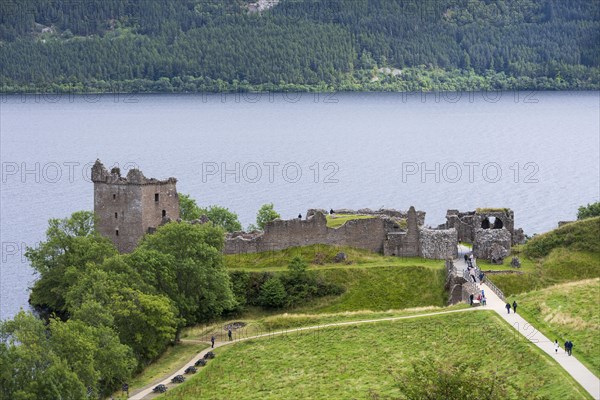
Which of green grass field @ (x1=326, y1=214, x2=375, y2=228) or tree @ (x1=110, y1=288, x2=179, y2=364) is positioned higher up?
green grass field @ (x1=326, y1=214, x2=375, y2=228)

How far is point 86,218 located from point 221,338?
58.2 ft

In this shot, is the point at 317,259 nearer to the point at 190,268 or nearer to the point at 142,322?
the point at 190,268

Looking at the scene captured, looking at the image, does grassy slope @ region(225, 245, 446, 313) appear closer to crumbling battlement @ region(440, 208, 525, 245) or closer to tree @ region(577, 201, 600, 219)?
crumbling battlement @ region(440, 208, 525, 245)

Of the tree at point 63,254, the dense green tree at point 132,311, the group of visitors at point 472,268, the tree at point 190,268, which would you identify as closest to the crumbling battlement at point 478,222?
the group of visitors at point 472,268

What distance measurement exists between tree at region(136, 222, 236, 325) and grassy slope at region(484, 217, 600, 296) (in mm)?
17275

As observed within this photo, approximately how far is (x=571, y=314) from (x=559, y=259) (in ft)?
53.0

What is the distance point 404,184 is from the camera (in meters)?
174

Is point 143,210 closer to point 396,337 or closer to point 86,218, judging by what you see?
point 86,218

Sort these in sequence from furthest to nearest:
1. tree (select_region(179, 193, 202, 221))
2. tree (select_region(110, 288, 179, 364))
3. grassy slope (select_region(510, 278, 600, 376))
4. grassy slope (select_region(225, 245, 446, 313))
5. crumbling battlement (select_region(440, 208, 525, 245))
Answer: tree (select_region(179, 193, 202, 221))
crumbling battlement (select_region(440, 208, 525, 245))
grassy slope (select_region(225, 245, 446, 313))
tree (select_region(110, 288, 179, 364))
grassy slope (select_region(510, 278, 600, 376))

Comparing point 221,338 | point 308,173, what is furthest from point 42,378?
point 308,173

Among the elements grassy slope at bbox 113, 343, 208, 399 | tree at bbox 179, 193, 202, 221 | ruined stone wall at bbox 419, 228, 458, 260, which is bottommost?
grassy slope at bbox 113, 343, 208, 399

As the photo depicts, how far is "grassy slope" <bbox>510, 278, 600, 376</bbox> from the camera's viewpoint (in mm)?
63625

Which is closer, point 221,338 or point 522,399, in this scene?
point 522,399

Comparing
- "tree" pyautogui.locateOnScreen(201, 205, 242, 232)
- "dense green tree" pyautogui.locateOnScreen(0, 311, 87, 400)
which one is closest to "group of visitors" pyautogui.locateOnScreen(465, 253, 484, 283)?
"tree" pyautogui.locateOnScreen(201, 205, 242, 232)
